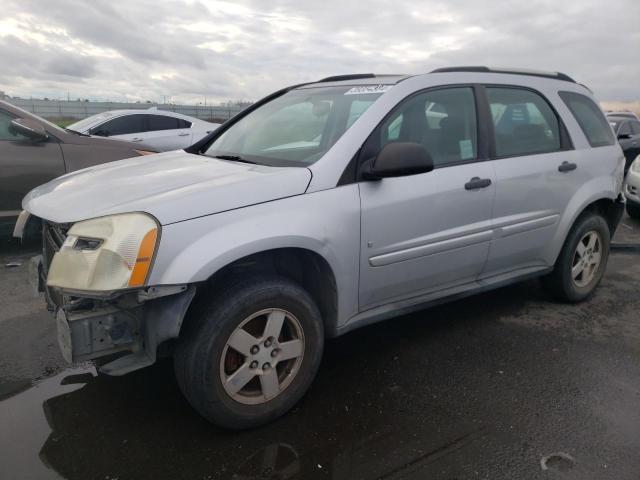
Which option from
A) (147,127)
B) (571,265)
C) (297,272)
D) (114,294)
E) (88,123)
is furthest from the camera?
(147,127)

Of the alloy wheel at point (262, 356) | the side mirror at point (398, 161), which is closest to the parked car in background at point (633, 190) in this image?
the side mirror at point (398, 161)

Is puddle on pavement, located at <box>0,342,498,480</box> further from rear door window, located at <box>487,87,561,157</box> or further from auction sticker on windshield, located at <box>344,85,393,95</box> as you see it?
rear door window, located at <box>487,87,561,157</box>

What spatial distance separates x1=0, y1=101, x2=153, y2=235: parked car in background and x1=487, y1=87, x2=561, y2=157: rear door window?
4.12 meters

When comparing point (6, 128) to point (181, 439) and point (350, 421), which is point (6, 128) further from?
point (350, 421)

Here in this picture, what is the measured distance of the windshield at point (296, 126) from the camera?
2984 mm

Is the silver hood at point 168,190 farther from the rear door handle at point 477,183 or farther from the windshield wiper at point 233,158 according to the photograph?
the rear door handle at point 477,183

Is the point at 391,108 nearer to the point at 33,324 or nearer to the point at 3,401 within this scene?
the point at 3,401

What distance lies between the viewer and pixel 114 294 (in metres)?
2.14

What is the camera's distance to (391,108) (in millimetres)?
2992

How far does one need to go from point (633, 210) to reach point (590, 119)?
4.21 m

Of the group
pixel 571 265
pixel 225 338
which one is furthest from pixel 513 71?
pixel 225 338

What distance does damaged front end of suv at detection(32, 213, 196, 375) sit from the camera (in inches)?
84.5

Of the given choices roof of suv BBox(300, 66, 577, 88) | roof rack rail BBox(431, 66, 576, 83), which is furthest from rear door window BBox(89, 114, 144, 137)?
roof rack rail BBox(431, 66, 576, 83)

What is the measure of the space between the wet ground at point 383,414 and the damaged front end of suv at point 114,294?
495 mm
